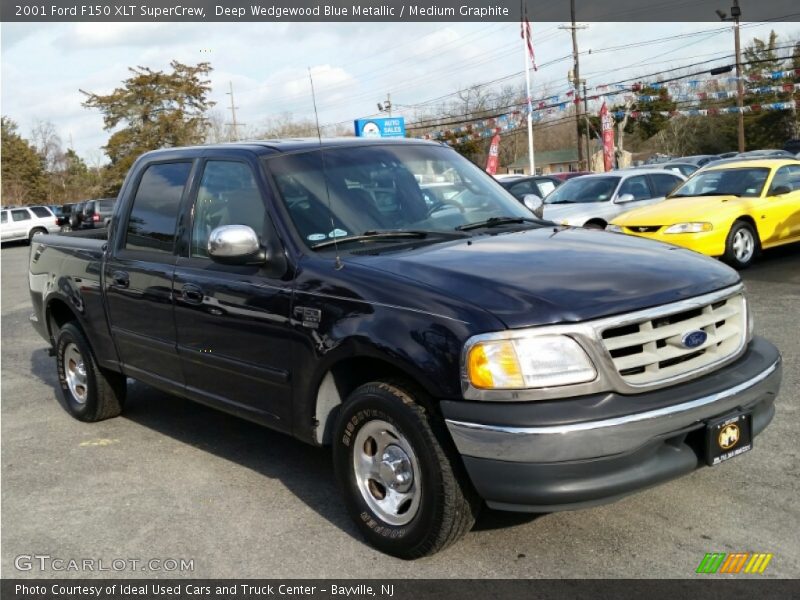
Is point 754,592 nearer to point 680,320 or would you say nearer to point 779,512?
point 779,512

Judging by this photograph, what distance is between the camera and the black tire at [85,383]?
6242 mm

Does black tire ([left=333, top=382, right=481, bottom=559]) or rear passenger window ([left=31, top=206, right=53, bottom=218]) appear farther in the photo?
rear passenger window ([left=31, top=206, right=53, bottom=218])

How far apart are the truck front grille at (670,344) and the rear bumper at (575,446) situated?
102 mm

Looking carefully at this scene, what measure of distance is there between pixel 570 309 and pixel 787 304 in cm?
652

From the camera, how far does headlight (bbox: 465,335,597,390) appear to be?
3.24 meters

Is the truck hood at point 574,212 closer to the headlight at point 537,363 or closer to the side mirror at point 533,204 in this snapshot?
the side mirror at point 533,204

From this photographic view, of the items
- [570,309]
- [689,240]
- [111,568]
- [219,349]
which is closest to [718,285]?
[570,309]

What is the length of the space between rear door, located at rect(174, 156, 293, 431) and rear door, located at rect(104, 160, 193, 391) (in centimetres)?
18

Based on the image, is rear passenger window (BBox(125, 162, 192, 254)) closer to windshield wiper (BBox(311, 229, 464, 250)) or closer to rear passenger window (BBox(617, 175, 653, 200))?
windshield wiper (BBox(311, 229, 464, 250))

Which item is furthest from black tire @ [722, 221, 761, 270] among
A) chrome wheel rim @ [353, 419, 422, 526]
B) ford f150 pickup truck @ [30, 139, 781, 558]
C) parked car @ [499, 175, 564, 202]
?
chrome wheel rim @ [353, 419, 422, 526]

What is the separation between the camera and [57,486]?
5.12 meters

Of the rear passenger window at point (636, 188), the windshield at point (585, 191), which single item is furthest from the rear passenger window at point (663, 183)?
the windshield at point (585, 191)

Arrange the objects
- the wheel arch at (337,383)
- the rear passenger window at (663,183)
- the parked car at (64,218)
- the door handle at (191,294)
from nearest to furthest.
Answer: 1. the wheel arch at (337,383)
2. the door handle at (191,294)
3. the rear passenger window at (663,183)
4. the parked car at (64,218)

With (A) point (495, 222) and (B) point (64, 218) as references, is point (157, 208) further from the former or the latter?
(B) point (64, 218)
